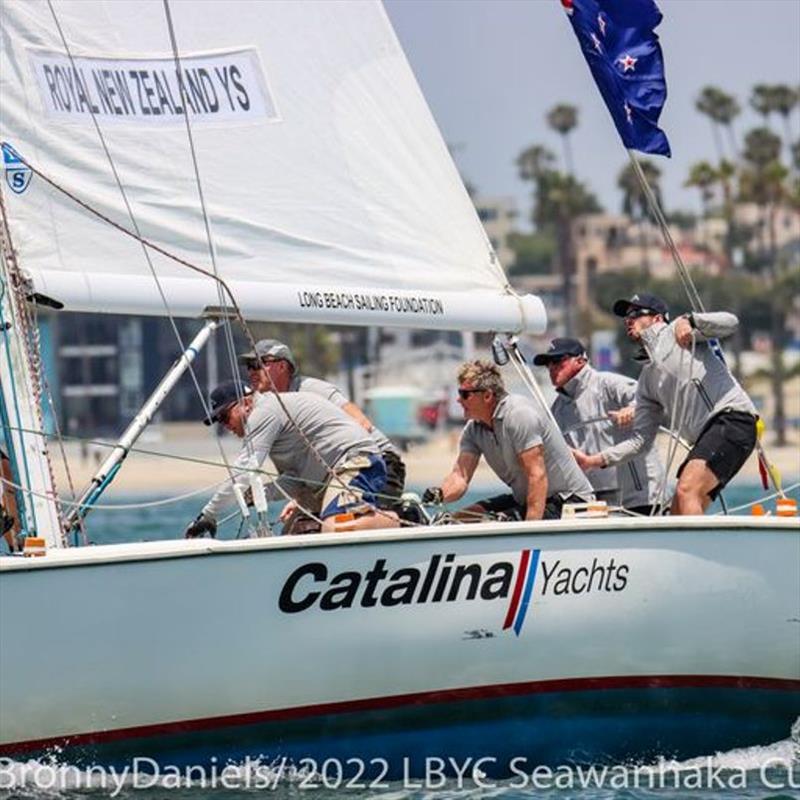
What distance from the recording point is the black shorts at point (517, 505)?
10.6 meters

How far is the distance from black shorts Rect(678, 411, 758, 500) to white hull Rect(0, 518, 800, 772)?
59cm

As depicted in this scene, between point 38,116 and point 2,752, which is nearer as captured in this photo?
point 2,752

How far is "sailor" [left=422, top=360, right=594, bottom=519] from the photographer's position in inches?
406

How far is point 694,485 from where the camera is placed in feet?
34.6

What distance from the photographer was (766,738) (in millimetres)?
10422

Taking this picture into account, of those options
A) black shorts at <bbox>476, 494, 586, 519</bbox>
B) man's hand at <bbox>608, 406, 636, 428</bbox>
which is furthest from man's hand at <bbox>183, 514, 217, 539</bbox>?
man's hand at <bbox>608, 406, 636, 428</bbox>

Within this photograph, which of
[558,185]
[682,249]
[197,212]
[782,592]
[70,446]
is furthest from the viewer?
[682,249]

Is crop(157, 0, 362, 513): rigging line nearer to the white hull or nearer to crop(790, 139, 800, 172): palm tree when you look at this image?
the white hull

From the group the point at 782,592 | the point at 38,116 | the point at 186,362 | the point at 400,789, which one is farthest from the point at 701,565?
the point at 38,116

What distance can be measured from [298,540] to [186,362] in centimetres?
148

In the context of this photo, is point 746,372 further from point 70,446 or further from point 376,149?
point 376,149

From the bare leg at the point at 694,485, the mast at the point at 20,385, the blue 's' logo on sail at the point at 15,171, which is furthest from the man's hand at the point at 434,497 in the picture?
the blue 's' logo on sail at the point at 15,171

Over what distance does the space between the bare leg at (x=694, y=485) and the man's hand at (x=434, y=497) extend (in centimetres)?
109

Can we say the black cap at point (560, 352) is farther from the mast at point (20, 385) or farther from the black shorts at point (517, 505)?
the mast at point (20, 385)
